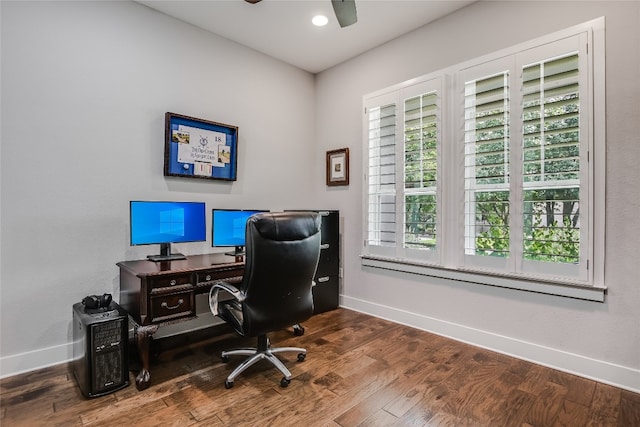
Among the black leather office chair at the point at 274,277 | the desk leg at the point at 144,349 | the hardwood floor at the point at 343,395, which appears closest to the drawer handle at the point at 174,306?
the desk leg at the point at 144,349

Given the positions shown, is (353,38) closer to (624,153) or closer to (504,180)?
(504,180)

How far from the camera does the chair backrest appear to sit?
192 cm

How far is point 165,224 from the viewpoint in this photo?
100.0 inches

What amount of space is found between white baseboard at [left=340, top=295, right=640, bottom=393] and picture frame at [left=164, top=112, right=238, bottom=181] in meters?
2.16

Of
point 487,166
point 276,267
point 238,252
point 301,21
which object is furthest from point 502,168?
point 238,252

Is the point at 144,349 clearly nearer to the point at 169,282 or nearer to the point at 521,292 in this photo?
the point at 169,282

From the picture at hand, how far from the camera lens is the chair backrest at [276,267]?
75.4 inches

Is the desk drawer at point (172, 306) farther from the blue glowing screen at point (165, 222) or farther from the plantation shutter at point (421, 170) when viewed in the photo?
the plantation shutter at point (421, 170)

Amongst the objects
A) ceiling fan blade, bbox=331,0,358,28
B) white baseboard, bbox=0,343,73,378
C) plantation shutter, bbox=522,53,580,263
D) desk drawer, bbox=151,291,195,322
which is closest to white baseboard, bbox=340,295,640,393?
plantation shutter, bbox=522,53,580,263

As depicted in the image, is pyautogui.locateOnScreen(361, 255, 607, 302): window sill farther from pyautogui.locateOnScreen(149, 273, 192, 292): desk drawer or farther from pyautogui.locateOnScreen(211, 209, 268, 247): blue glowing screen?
pyautogui.locateOnScreen(149, 273, 192, 292): desk drawer

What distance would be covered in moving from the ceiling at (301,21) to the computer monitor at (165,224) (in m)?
1.69

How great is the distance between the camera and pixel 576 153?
2.23 meters

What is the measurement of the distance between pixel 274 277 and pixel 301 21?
7.80ft

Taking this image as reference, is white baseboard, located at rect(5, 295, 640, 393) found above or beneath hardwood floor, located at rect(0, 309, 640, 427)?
above
